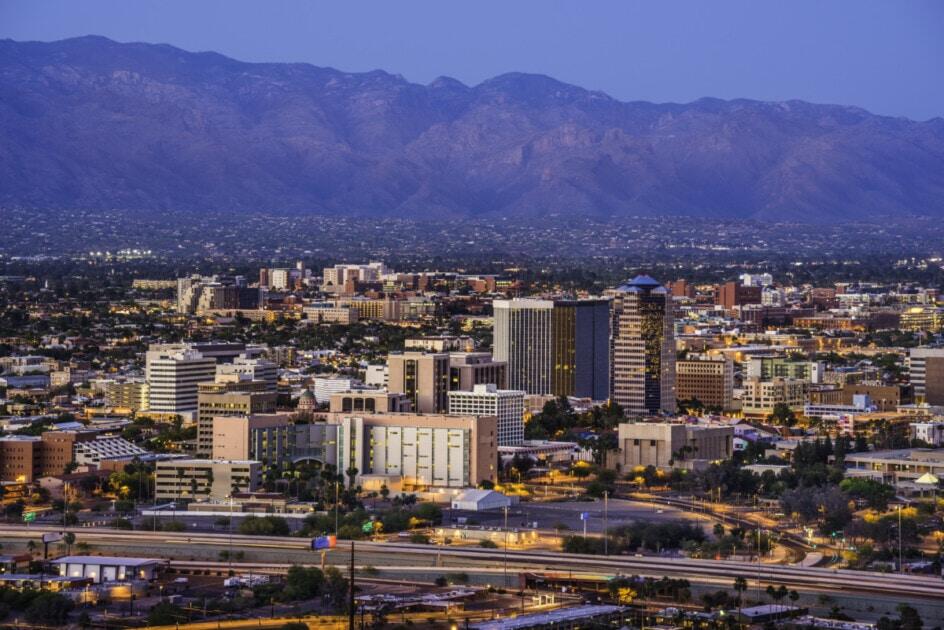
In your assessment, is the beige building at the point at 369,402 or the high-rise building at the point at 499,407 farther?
the high-rise building at the point at 499,407

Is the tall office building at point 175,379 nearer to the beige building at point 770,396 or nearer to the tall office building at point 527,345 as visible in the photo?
the tall office building at point 527,345

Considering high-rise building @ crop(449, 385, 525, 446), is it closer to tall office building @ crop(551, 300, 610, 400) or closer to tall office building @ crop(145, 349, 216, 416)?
tall office building @ crop(145, 349, 216, 416)

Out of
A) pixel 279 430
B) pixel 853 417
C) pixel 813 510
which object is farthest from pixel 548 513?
pixel 853 417

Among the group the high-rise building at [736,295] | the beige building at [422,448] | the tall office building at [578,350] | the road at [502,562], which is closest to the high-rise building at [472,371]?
the tall office building at [578,350]

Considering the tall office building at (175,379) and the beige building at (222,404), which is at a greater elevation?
the tall office building at (175,379)

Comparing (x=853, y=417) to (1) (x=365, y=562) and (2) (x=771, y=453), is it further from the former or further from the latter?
(1) (x=365, y=562)
